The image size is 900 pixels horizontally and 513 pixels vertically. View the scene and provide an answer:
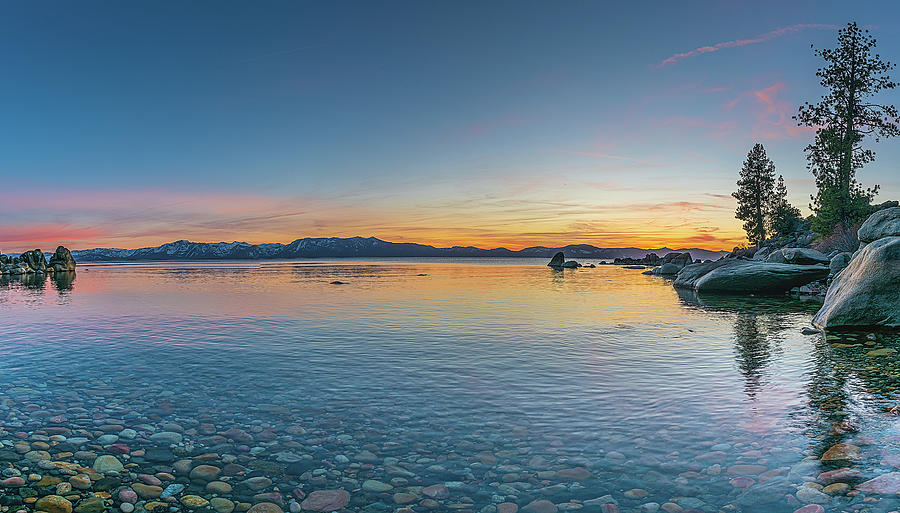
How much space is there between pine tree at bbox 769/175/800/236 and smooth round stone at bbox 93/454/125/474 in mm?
84527

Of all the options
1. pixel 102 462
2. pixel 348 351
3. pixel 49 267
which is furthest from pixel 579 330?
pixel 49 267

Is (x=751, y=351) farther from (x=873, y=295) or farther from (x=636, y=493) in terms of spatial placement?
(x=636, y=493)

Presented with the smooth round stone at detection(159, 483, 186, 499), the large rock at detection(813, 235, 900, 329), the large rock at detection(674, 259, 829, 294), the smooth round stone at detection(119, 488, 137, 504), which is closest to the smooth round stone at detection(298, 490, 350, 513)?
the smooth round stone at detection(159, 483, 186, 499)

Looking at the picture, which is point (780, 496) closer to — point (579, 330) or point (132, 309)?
point (579, 330)

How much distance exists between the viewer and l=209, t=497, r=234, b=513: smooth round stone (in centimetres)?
485

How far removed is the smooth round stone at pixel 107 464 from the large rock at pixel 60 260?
102005 mm

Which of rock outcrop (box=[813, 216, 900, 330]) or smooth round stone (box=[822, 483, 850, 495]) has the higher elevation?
rock outcrop (box=[813, 216, 900, 330])

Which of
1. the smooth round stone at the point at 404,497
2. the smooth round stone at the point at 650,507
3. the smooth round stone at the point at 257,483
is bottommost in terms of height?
the smooth round stone at the point at 650,507

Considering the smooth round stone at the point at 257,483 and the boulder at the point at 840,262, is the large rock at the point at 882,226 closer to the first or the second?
the boulder at the point at 840,262

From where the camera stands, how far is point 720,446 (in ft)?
21.0

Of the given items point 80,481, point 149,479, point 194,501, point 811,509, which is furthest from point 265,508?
point 811,509

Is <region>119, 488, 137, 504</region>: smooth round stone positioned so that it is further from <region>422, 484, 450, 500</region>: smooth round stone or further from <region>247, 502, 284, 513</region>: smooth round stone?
<region>422, 484, 450, 500</region>: smooth round stone

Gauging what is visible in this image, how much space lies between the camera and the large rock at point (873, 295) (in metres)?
15.1

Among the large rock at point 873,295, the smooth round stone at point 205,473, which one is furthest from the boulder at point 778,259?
the smooth round stone at point 205,473
